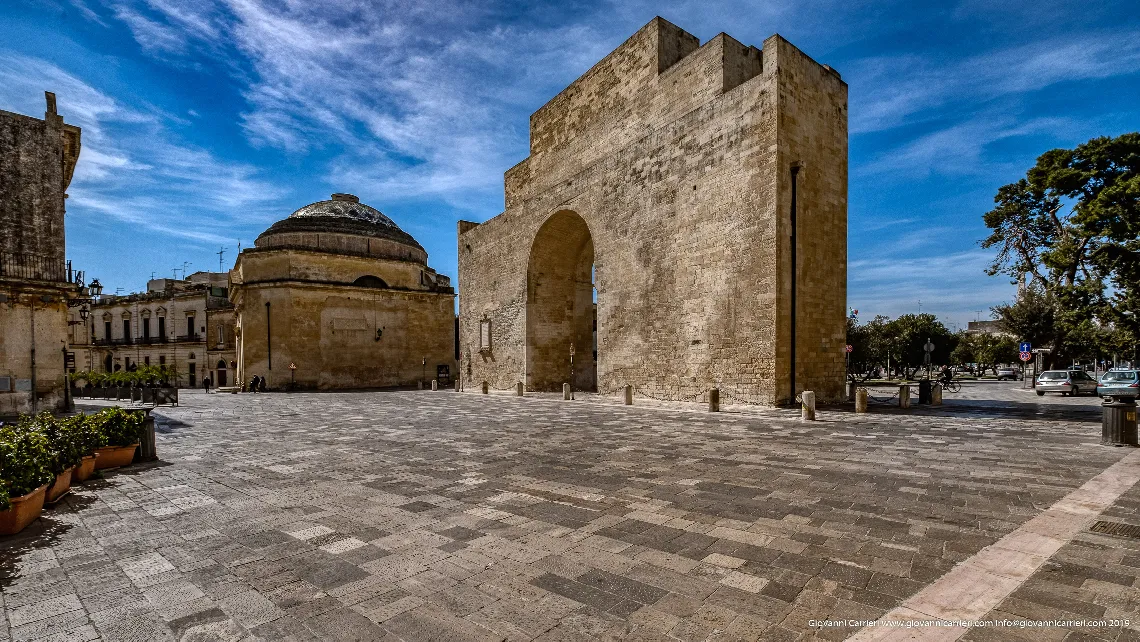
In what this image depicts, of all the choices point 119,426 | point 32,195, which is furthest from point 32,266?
point 119,426

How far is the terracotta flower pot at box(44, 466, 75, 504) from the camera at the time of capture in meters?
5.09

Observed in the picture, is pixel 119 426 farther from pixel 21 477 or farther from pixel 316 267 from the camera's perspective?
pixel 316 267

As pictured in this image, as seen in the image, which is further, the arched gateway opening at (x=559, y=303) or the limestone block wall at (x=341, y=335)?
the limestone block wall at (x=341, y=335)

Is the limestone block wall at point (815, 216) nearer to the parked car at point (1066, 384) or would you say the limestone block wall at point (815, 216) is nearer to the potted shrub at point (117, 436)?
the potted shrub at point (117, 436)

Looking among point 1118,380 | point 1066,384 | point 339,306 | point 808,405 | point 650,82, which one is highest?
point 650,82

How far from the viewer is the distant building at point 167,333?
36.1 metres

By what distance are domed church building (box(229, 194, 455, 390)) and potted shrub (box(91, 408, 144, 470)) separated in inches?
857

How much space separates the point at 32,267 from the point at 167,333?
29.0m

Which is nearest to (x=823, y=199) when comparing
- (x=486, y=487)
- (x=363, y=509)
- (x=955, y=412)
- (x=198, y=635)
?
(x=955, y=412)

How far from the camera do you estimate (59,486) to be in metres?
5.29

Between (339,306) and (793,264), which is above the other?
(793,264)

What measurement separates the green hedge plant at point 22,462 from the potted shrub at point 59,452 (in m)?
0.19

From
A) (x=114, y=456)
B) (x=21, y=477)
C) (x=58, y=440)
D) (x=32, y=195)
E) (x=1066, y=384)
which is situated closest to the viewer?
(x=21, y=477)

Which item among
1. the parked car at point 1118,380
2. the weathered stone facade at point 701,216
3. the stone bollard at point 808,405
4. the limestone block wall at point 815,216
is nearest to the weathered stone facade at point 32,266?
the weathered stone facade at point 701,216
